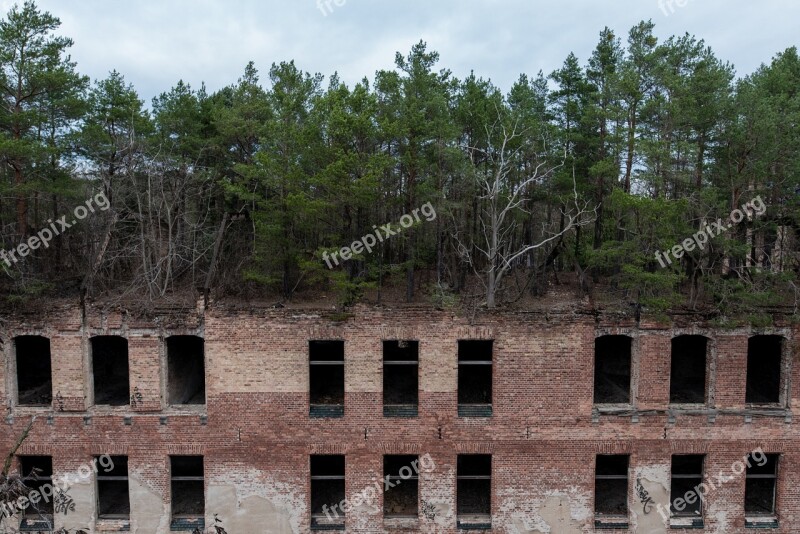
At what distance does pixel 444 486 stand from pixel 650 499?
5580 mm

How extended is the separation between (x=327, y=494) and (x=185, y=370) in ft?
18.8

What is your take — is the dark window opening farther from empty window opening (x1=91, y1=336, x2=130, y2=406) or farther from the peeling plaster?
the peeling plaster

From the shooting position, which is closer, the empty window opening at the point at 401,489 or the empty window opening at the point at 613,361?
the empty window opening at the point at 401,489

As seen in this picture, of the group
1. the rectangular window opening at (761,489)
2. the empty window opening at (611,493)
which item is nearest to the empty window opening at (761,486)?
the rectangular window opening at (761,489)

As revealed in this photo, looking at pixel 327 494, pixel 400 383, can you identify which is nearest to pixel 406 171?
pixel 400 383

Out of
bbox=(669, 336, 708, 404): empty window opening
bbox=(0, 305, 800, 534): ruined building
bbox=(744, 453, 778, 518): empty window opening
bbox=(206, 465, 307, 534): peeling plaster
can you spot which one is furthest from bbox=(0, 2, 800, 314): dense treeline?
bbox=(206, 465, 307, 534): peeling plaster

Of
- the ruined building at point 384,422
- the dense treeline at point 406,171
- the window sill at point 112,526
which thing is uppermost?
the dense treeline at point 406,171

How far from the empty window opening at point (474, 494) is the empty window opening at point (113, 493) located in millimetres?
9249

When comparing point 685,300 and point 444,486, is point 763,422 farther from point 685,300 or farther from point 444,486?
point 444,486

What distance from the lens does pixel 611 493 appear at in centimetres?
1406

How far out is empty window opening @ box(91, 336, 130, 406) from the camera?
14757 mm

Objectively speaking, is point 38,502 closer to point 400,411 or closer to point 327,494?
point 327,494

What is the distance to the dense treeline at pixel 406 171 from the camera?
1284cm

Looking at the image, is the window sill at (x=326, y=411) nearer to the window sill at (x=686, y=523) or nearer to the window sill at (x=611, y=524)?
the window sill at (x=611, y=524)
